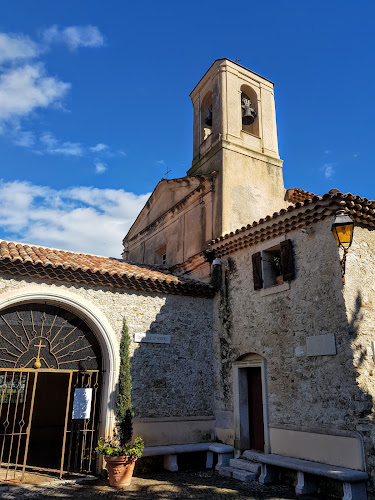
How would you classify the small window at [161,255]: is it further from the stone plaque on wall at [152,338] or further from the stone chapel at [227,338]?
the stone plaque on wall at [152,338]

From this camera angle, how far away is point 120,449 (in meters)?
8.09

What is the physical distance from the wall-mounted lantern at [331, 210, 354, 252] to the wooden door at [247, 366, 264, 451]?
13.1ft

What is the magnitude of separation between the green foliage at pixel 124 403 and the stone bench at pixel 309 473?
2839mm

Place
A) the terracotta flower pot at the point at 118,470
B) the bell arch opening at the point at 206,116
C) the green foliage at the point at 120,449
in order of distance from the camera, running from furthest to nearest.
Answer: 1. the bell arch opening at the point at 206,116
2. the green foliage at the point at 120,449
3. the terracotta flower pot at the point at 118,470

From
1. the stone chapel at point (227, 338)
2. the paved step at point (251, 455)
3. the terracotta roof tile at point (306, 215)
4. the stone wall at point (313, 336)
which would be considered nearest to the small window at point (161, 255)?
the stone chapel at point (227, 338)

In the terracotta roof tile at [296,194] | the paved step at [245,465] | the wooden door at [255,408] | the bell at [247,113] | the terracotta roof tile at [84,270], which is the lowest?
the paved step at [245,465]

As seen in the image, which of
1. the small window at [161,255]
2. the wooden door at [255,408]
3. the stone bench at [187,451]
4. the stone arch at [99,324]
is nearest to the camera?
the stone arch at [99,324]

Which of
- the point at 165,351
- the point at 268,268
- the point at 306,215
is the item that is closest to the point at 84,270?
the point at 165,351

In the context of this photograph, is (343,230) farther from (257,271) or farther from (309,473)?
(309,473)

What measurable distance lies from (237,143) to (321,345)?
790 cm

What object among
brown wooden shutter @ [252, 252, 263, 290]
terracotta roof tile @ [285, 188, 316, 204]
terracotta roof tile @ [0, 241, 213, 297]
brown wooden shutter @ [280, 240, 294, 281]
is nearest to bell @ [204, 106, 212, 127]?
terracotta roof tile @ [285, 188, 316, 204]

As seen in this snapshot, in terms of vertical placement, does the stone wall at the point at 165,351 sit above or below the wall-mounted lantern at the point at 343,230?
below

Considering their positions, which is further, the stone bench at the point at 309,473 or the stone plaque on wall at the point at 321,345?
the stone plaque on wall at the point at 321,345

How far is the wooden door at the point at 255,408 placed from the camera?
30.1ft
